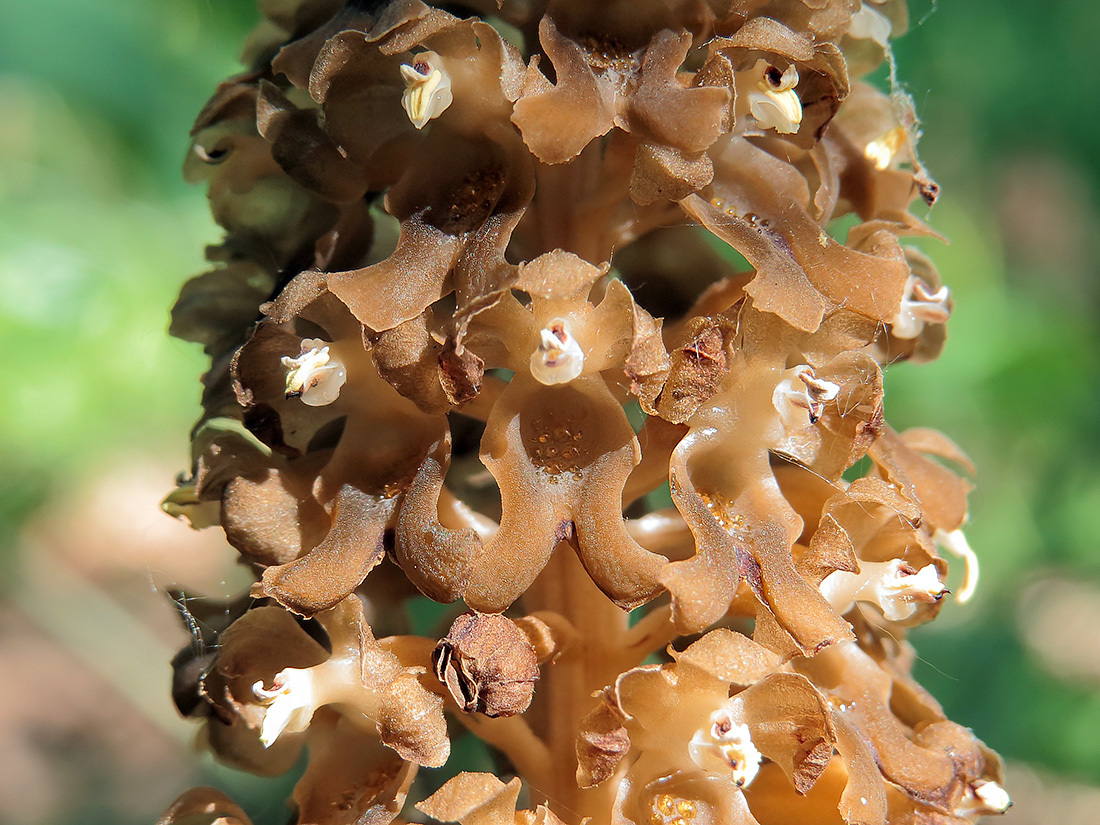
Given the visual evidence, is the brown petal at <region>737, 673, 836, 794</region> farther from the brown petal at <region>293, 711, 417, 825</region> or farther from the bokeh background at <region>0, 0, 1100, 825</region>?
the bokeh background at <region>0, 0, 1100, 825</region>

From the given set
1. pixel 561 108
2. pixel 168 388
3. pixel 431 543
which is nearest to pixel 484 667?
pixel 431 543

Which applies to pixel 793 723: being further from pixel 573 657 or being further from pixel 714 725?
pixel 573 657

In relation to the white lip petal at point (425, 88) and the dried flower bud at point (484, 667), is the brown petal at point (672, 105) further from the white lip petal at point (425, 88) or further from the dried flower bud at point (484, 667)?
the dried flower bud at point (484, 667)

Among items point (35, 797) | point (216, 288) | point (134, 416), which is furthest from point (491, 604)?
point (35, 797)

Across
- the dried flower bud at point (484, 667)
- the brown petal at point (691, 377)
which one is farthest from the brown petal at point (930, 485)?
the dried flower bud at point (484, 667)

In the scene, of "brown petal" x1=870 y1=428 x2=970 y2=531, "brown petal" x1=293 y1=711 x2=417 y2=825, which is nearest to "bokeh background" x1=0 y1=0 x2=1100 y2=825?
"brown petal" x1=870 y1=428 x2=970 y2=531

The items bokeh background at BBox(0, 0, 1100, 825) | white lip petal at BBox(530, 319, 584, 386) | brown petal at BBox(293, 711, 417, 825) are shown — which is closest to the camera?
white lip petal at BBox(530, 319, 584, 386)
